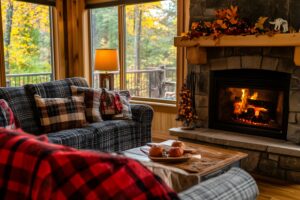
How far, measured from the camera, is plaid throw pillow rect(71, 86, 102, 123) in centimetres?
359

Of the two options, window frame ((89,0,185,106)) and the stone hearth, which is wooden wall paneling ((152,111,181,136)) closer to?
window frame ((89,0,185,106))

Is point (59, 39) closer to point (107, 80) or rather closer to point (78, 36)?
point (78, 36)

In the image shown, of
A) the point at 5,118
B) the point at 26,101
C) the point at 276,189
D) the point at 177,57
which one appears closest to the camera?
the point at 5,118

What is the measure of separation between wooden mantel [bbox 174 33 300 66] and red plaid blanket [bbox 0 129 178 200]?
2.68 m

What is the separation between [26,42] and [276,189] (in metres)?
4.29

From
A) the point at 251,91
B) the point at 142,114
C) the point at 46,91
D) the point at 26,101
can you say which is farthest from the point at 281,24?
the point at 26,101

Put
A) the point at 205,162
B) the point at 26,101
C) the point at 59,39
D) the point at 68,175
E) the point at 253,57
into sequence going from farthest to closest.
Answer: the point at 59,39 → the point at 253,57 → the point at 26,101 → the point at 205,162 → the point at 68,175

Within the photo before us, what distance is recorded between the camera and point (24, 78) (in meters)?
5.48

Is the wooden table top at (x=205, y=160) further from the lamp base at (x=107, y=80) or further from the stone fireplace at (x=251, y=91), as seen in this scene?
the lamp base at (x=107, y=80)

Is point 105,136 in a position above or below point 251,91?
below

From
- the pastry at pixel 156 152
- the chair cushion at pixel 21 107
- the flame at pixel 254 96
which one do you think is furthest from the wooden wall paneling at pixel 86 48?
the pastry at pixel 156 152

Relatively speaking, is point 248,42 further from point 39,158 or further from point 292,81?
point 39,158

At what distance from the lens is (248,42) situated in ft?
11.3

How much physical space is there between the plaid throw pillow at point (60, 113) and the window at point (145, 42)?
1835 millimetres
